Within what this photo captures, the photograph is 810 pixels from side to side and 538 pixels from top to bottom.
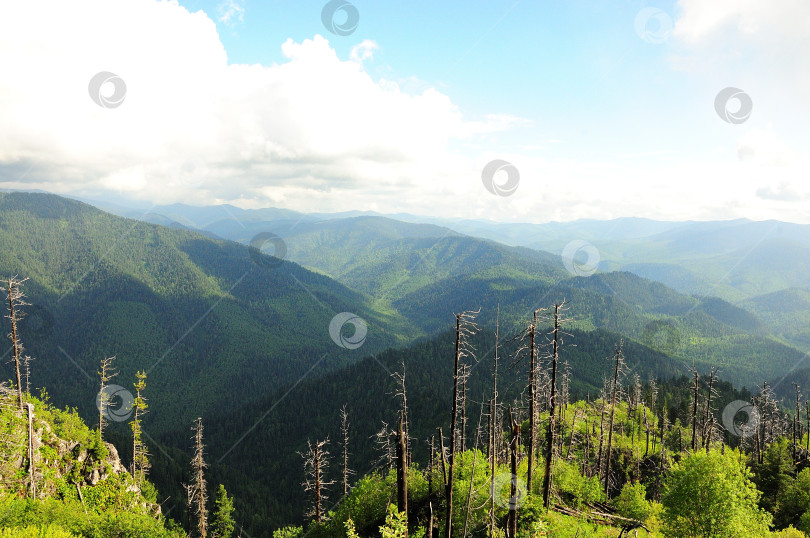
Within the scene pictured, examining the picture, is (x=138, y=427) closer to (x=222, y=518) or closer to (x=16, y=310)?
(x=16, y=310)

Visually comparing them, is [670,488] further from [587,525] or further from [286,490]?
[286,490]

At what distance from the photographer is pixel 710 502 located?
26.5 meters

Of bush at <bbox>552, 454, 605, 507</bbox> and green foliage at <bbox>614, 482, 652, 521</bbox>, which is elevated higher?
bush at <bbox>552, 454, 605, 507</bbox>

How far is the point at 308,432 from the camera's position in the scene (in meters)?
154

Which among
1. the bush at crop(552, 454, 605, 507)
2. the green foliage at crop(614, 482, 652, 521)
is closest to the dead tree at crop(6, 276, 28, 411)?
the bush at crop(552, 454, 605, 507)

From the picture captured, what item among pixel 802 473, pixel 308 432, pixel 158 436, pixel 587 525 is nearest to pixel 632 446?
pixel 802 473

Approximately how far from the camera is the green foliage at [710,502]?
84.9 feet

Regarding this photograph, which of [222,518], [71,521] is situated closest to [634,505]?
[71,521]

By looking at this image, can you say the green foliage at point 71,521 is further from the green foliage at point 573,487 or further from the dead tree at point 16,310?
the green foliage at point 573,487

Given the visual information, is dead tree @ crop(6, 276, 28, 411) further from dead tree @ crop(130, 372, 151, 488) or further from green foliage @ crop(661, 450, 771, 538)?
green foliage @ crop(661, 450, 771, 538)

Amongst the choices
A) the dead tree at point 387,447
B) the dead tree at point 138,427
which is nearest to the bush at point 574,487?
the dead tree at point 387,447

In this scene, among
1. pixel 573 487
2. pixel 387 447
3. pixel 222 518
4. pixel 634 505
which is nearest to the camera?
pixel 573 487

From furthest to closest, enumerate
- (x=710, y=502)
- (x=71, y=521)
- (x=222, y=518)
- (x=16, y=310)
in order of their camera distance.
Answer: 1. (x=222, y=518)
2. (x=16, y=310)
3. (x=710, y=502)
4. (x=71, y=521)

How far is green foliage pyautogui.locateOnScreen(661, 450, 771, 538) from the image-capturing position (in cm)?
2588
